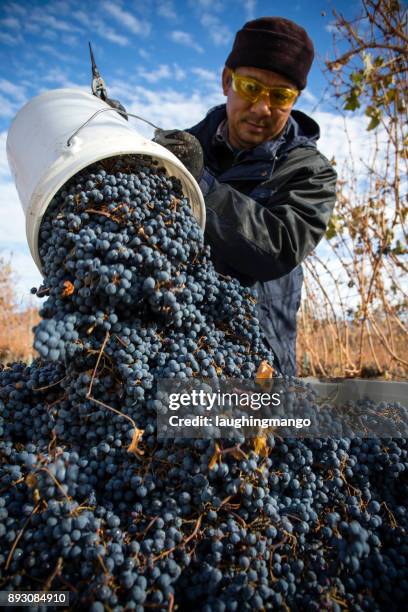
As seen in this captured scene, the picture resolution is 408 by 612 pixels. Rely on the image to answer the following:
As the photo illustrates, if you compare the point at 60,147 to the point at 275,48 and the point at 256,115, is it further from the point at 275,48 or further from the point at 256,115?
the point at 275,48

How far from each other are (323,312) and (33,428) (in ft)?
13.9

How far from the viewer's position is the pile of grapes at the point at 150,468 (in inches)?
27.9

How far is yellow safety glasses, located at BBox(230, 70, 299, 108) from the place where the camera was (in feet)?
5.44

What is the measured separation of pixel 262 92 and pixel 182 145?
1.86 ft

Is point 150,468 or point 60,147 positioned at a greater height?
point 60,147

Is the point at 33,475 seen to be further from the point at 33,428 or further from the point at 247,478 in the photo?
the point at 247,478

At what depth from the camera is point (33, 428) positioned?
93 cm

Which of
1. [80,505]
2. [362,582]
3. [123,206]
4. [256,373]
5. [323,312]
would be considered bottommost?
[362,582]

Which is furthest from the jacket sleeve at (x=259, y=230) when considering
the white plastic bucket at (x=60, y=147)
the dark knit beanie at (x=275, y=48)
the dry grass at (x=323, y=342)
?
the dry grass at (x=323, y=342)

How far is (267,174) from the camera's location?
173 centimetres

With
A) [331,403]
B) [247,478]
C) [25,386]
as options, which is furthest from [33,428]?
[331,403]

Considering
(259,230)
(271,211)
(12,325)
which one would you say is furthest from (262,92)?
(12,325)

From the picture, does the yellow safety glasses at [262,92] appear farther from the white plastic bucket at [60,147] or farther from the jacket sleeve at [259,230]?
the white plastic bucket at [60,147]

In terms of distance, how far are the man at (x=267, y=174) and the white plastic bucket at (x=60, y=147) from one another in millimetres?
243
